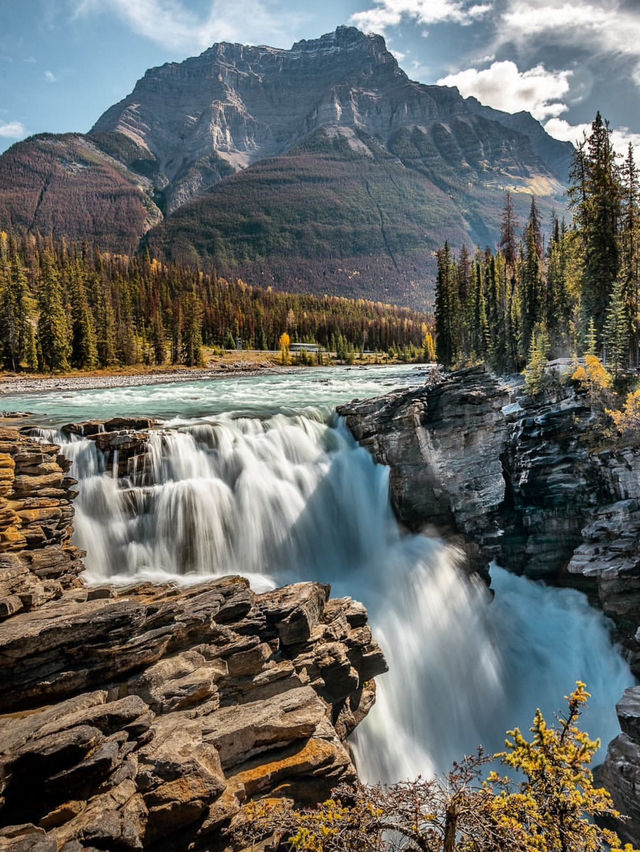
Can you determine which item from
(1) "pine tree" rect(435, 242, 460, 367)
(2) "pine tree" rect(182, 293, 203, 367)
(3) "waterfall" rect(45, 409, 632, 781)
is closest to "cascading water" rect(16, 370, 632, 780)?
(3) "waterfall" rect(45, 409, 632, 781)

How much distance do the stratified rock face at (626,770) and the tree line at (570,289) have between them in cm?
1813

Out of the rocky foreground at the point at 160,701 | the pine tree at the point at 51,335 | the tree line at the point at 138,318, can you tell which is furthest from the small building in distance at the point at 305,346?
the rocky foreground at the point at 160,701

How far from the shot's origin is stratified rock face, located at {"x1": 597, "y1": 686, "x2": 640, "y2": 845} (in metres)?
11.5

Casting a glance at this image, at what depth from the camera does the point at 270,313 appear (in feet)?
432

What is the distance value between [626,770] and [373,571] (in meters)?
10.00

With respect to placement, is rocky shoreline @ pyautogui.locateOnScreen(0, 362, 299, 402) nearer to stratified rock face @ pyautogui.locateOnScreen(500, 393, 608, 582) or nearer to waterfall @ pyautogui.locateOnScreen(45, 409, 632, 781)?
waterfall @ pyautogui.locateOnScreen(45, 409, 632, 781)

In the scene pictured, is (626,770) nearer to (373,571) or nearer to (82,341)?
(373,571)

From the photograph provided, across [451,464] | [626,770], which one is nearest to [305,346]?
[451,464]

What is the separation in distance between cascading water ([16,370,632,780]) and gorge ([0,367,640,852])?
0.08 metres

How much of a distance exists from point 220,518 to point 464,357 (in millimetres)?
56304

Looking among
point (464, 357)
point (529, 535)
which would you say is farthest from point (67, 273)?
point (529, 535)

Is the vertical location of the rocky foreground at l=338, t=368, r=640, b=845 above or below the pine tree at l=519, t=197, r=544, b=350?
below

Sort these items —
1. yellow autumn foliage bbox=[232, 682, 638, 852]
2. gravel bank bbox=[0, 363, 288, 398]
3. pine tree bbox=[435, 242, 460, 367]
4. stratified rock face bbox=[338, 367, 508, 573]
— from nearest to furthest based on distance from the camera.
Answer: yellow autumn foliage bbox=[232, 682, 638, 852] → stratified rock face bbox=[338, 367, 508, 573] → gravel bank bbox=[0, 363, 288, 398] → pine tree bbox=[435, 242, 460, 367]

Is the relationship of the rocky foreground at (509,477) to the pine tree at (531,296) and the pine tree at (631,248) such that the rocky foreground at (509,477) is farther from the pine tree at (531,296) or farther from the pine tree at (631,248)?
the pine tree at (531,296)
